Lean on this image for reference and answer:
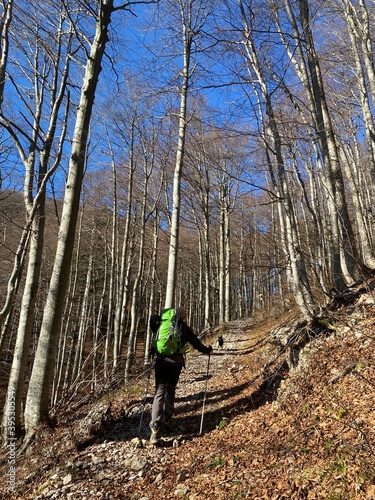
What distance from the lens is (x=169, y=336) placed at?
4.43 metres

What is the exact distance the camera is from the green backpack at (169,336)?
4.42m

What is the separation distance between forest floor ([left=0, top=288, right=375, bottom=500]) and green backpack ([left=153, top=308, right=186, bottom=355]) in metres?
1.09

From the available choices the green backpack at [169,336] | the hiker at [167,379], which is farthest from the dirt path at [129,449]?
the green backpack at [169,336]

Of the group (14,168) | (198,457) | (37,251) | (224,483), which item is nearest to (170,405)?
(198,457)

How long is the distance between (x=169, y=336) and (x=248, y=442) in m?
1.60

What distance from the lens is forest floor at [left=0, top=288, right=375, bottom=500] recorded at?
2.56m

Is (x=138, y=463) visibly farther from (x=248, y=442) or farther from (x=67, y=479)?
(x=248, y=442)

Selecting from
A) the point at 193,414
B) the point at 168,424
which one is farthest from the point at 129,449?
the point at 193,414

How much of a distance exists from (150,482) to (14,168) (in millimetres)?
5305

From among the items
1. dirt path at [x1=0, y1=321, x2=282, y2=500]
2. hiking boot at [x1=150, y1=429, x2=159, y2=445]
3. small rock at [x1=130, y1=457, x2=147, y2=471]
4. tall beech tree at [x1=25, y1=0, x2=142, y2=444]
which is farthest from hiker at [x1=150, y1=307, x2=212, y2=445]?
tall beech tree at [x1=25, y1=0, x2=142, y2=444]

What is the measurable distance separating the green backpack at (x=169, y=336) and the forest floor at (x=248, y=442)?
109 cm

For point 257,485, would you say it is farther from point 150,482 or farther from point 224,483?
point 150,482

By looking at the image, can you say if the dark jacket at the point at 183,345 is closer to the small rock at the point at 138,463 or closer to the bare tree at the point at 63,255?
the small rock at the point at 138,463

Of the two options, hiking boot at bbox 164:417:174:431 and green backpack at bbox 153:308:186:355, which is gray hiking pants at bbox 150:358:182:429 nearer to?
hiking boot at bbox 164:417:174:431
